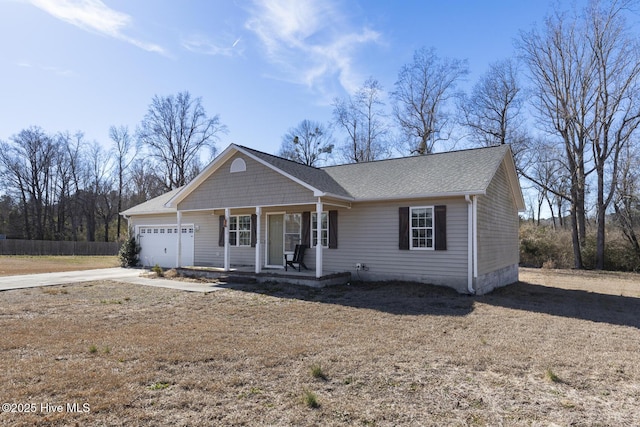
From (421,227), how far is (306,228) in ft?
13.3

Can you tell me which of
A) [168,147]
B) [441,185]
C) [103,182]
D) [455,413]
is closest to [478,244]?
[441,185]

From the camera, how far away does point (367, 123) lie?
3206cm

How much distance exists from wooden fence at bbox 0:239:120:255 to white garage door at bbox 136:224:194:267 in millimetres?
18068

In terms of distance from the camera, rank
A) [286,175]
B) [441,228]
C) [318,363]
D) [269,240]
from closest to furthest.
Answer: [318,363], [441,228], [286,175], [269,240]

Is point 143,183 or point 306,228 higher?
point 143,183

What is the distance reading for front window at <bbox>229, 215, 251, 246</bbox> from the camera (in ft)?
49.3

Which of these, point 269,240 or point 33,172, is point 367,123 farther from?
point 33,172

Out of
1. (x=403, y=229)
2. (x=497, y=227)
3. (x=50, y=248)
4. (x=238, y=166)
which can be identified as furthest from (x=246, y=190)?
(x=50, y=248)

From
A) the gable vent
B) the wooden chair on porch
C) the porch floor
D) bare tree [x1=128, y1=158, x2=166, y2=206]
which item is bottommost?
the porch floor

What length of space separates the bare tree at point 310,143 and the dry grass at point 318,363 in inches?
1049

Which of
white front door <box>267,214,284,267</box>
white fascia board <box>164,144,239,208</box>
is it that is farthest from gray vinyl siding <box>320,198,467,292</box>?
white fascia board <box>164,144,239,208</box>

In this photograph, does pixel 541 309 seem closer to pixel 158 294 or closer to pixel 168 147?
pixel 158 294

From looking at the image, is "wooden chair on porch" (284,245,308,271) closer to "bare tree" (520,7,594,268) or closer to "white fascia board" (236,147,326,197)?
"white fascia board" (236,147,326,197)

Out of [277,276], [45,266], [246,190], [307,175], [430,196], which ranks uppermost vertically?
[307,175]
